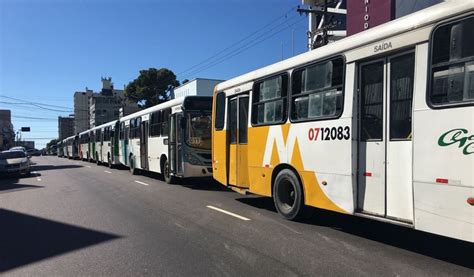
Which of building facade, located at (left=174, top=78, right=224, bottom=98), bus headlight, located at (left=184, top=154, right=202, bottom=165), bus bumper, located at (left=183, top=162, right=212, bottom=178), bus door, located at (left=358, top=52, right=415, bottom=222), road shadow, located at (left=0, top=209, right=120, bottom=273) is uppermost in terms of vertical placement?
building facade, located at (left=174, top=78, right=224, bottom=98)

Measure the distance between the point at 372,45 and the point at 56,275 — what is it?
220 inches

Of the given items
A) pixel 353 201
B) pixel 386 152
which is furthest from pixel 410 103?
pixel 353 201

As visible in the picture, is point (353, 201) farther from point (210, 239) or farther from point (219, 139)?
point (219, 139)

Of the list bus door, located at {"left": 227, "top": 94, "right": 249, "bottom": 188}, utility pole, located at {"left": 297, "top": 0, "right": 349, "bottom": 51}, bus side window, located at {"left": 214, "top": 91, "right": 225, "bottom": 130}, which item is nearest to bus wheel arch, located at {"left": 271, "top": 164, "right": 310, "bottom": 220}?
bus door, located at {"left": 227, "top": 94, "right": 249, "bottom": 188}

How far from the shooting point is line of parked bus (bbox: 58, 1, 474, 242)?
529 cm

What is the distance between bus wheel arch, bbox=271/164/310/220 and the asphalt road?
0.24 metres

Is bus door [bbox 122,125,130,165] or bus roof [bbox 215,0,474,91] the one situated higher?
bus roof [bbox 215,0,474,91]

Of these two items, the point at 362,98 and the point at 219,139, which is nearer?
the point at 362,98

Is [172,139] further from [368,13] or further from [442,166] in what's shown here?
[368,13]

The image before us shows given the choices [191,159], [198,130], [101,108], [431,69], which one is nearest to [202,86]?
[198,130]

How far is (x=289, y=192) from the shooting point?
900 cm

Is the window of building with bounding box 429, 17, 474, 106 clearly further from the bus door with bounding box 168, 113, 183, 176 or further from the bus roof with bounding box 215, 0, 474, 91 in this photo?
the bus door with bounding box 168, 113, 183, 176

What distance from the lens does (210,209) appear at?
417 inches

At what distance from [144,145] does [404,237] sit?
15.2 meters
